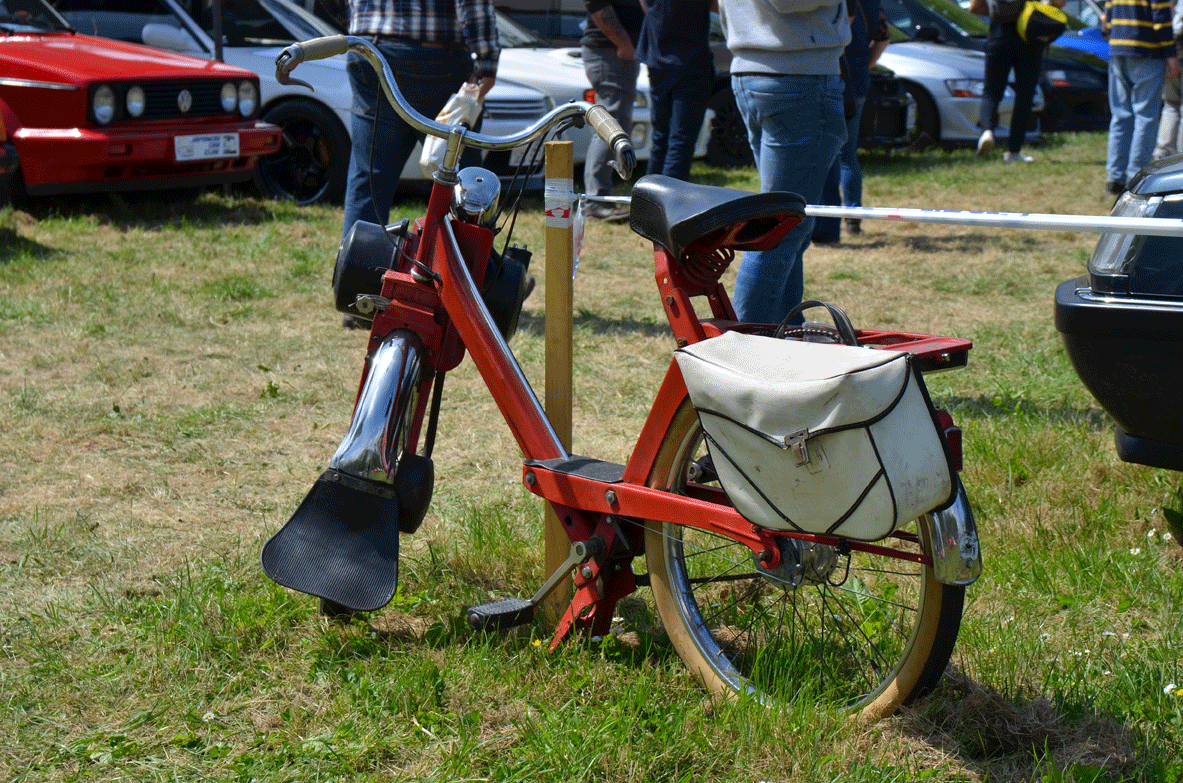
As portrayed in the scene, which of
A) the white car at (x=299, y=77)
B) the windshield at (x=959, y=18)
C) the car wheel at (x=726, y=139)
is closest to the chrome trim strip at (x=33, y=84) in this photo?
the white car at (x=299, y=77)

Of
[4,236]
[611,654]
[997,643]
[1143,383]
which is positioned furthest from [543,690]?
[4,236]

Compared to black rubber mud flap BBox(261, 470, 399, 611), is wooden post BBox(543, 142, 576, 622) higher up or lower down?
higher up

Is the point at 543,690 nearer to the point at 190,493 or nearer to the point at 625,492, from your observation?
the point at 625,492

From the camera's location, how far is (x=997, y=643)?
257 centimetres

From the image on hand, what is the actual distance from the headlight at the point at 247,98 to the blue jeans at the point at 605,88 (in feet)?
7.52

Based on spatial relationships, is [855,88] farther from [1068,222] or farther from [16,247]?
[16,247]

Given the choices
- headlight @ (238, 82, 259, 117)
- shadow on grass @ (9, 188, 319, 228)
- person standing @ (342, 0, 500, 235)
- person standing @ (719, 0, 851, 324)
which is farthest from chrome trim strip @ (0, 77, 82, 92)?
person standing @ (719, 0, 851, 324)

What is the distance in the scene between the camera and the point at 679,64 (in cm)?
711

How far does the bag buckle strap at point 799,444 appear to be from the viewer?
1.86 meters

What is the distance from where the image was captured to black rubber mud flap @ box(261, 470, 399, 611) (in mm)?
2541

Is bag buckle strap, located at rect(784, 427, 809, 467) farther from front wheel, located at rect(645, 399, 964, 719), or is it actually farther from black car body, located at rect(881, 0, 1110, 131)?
black car body, located at rect(881, 0, 1110, 131)

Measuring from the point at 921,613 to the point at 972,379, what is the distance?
9.51ft

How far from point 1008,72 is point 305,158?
22.1ft

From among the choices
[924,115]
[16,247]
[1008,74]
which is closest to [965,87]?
[924,115]
